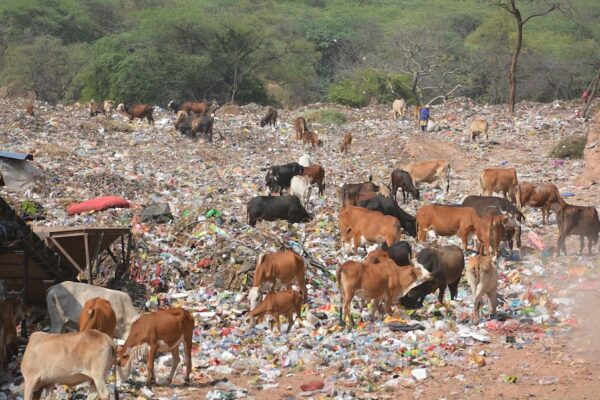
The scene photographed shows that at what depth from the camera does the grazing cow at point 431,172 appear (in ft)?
72.8

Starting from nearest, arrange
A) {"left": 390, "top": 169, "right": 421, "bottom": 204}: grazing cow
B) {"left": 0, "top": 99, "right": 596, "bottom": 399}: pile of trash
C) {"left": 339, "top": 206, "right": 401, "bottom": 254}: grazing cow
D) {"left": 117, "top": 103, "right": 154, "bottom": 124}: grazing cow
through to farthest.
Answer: {"left": 0, "top": 99, "right": 596, "bottom": 399}: pile of trash < {"left": 339, "top": 206, "right": 401, "bottom": 254}: grazing cow < {"left": 390, "top": 169, "right": 421, "bottom": 204}: grazing cow < {"left": 117, "top": 103, "right": 154, "bottom": 124}: grazing cow

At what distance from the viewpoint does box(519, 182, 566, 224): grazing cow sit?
726 inches

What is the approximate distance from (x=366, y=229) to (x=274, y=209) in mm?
2458

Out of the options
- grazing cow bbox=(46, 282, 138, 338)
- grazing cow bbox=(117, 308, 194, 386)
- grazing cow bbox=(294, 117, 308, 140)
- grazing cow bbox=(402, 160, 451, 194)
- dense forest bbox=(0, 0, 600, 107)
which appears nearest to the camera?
grazing cow bbox=(117, 308, 194, 386)

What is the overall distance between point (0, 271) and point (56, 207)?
6.02 m

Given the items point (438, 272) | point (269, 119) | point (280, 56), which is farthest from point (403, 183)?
point (280, 56)

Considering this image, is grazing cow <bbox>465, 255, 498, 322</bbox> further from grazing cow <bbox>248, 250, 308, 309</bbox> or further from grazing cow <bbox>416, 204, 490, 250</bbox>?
grazing cow <bbox>416, 204, 490, 250</bbox>

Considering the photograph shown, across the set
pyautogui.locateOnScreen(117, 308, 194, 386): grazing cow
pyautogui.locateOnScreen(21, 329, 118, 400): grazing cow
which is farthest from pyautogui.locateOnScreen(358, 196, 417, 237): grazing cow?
pyautogui.locateOnScreen(21, 329, 118, 400): grazing cow

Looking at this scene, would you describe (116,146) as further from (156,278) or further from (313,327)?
(313,327)

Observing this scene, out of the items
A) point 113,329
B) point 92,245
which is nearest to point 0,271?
point 92,245

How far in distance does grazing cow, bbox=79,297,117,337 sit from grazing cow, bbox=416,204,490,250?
7.02 meters

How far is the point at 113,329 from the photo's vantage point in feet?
36.7

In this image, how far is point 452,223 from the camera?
54.2 feet

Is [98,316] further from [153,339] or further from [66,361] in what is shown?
[66,361]
